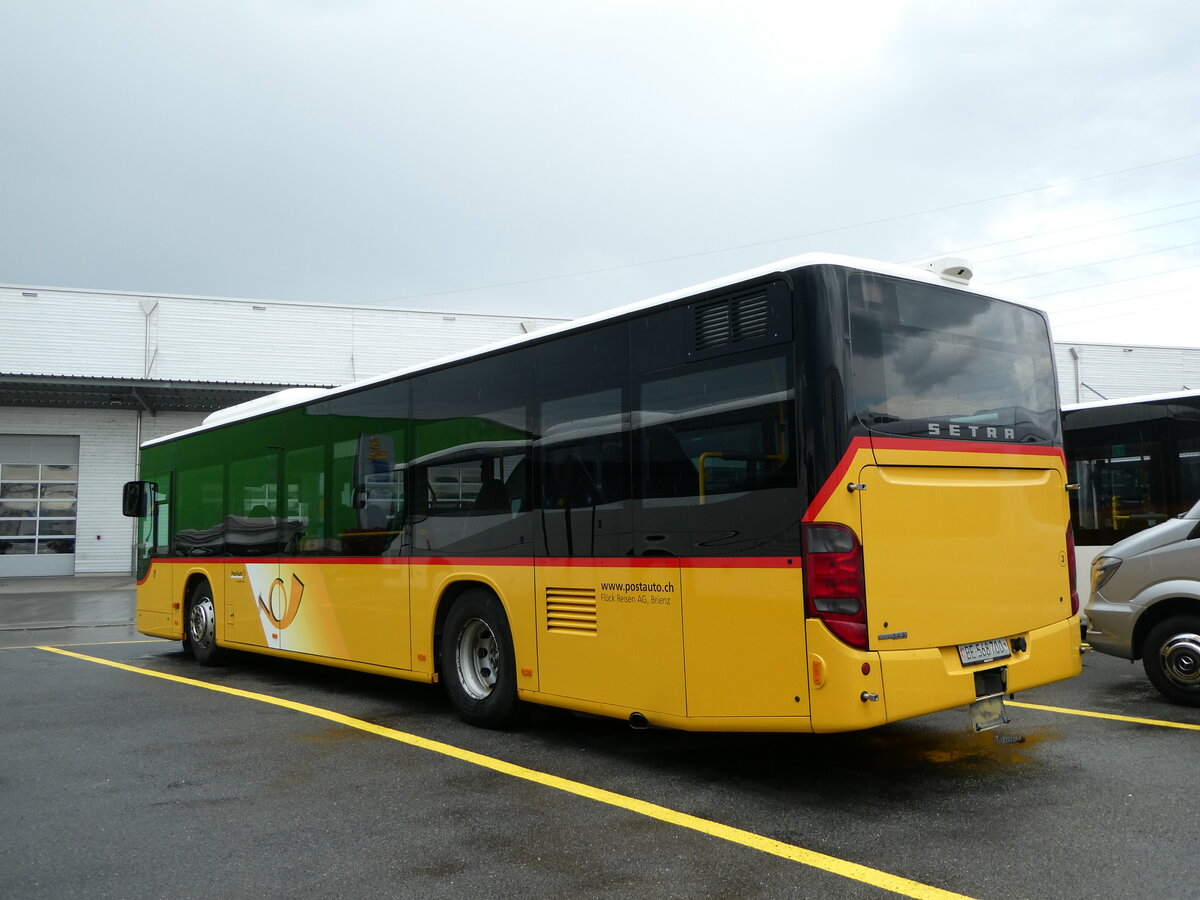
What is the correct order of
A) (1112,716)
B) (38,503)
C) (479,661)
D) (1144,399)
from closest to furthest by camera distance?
1. (1112,716)
2. (479,661)
3. (1144,399)
4. (38,503)

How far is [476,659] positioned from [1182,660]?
5.67 meters

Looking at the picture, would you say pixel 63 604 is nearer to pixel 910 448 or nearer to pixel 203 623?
pixel 203 623

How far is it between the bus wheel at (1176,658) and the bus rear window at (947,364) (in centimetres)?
269

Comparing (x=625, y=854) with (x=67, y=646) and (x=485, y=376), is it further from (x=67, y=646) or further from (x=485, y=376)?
(x=67, y=646)

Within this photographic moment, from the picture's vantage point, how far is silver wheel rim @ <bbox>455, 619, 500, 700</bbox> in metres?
7.53

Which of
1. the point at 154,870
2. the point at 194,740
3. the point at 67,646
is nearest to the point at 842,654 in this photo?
the point at 154,870

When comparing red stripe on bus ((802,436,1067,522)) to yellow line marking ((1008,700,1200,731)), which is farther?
yellow line marking ((1008,700,1200,731))

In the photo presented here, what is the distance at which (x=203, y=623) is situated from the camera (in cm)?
1169

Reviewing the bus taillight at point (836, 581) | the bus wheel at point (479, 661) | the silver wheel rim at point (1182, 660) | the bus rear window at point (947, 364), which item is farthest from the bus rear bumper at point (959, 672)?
the bus wheel at point (479, 661)

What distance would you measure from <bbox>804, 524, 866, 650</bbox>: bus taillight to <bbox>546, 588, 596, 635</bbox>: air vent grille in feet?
5.61

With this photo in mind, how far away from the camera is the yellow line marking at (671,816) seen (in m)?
4.11

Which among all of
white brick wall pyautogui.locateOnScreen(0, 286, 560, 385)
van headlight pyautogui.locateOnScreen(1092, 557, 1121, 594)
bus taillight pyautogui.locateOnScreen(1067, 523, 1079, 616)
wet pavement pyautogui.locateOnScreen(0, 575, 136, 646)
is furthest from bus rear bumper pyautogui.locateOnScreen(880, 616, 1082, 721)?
white brick wall pyautogui.locateOnScreen(0, 286, 560, 385)

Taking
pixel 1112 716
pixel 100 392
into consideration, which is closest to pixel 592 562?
pixel 1112 716

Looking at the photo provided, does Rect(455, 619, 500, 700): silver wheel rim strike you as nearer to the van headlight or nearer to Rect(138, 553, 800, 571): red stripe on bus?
Rect(138, 553, 800, 571): red stripe on bus
